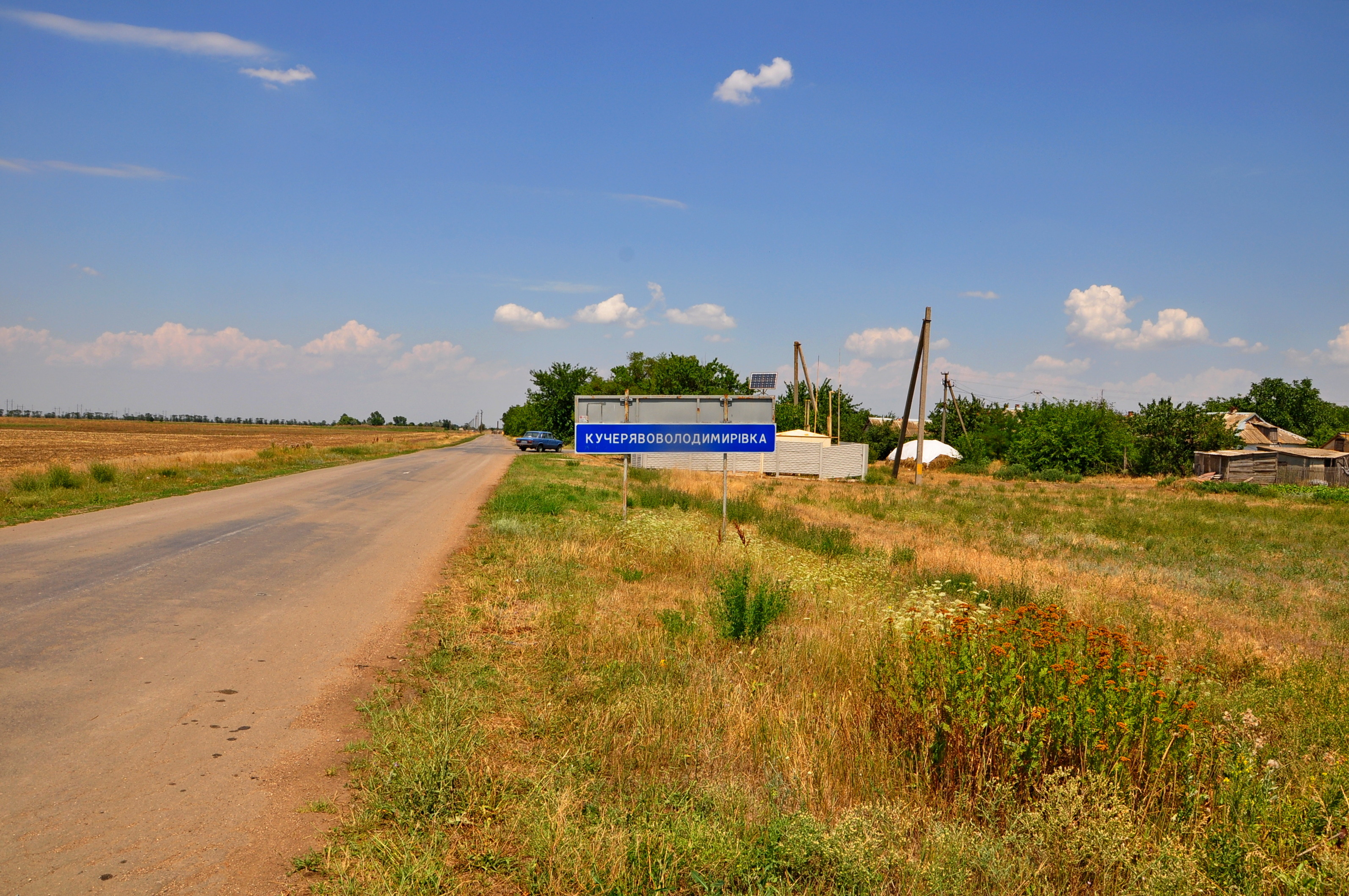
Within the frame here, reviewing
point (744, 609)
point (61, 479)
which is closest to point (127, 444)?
point (61, 479)

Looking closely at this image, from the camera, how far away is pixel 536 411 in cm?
7031

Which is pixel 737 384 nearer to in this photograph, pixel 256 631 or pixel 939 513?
pixel 939 513

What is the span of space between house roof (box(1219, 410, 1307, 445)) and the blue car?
57917mm

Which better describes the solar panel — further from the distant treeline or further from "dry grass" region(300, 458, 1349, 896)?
"dry grass" region(300, 458, 1349, 896)

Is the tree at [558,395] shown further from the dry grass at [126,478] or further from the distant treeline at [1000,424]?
the dry grass at [126,478]

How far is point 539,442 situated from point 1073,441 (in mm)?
38388

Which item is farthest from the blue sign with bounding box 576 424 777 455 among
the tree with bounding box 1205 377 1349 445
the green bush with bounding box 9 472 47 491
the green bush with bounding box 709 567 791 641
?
the tree with bounding box 1205 377 1349 445

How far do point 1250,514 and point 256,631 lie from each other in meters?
32.0

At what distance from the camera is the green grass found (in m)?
15.9

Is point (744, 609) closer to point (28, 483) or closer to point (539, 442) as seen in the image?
point (28, 483)

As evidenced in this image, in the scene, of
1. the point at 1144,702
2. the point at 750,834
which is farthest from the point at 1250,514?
the point at 750,834

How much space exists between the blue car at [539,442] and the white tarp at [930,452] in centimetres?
2740

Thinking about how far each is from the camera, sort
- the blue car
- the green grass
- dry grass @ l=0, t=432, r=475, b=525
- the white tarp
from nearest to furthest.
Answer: the green grass < dry grass @ l=0, t=432, r=475, b=525 < the white tarp < the blue car

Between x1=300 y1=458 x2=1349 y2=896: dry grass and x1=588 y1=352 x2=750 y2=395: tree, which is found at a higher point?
x1=588 y1=352 x2=750 y2=395: tree
